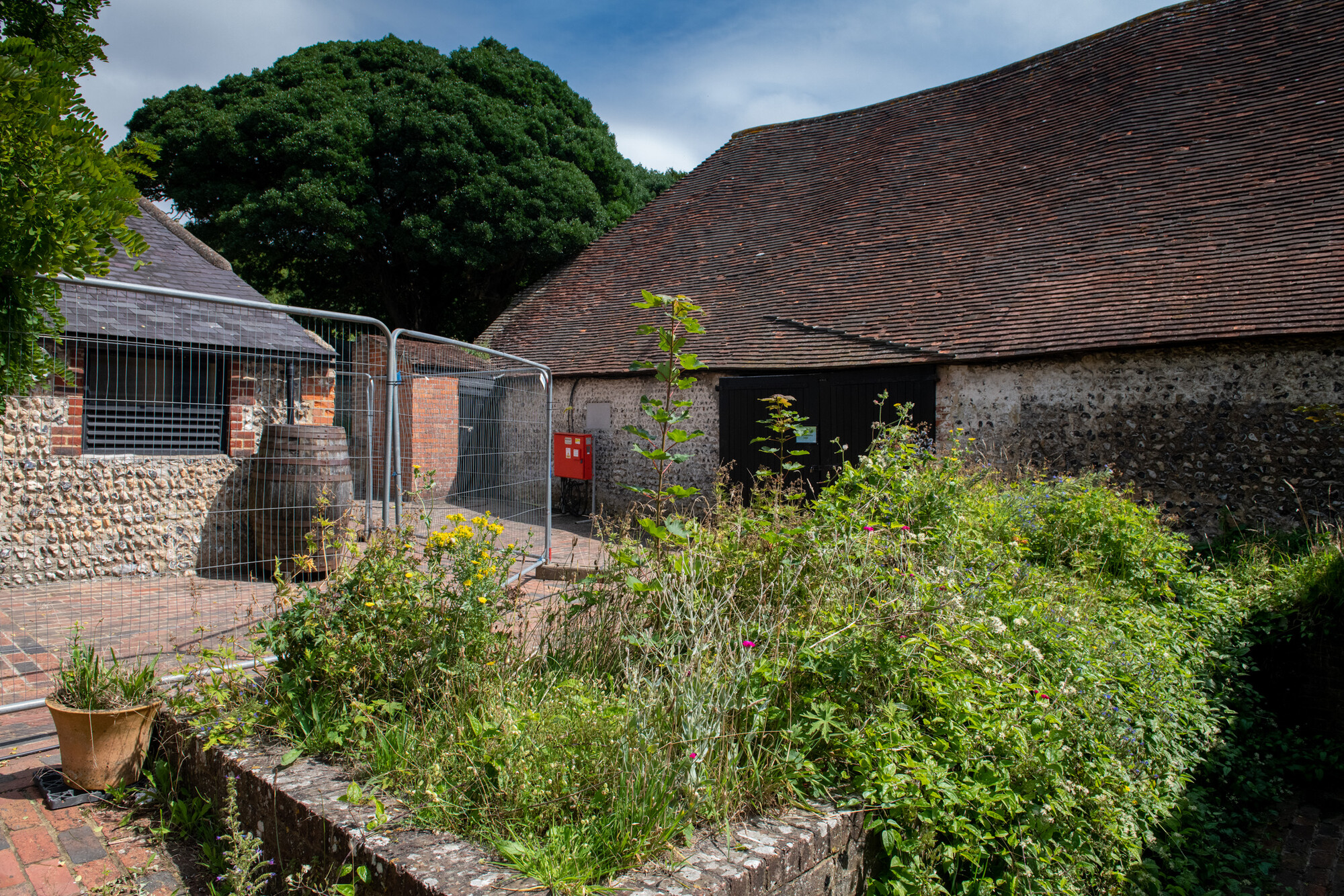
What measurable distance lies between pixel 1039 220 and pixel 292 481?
31.4ft

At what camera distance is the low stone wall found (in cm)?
196

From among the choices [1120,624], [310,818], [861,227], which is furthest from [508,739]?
[861,227]

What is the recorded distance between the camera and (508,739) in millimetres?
2434

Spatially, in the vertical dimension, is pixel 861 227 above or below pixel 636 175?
below

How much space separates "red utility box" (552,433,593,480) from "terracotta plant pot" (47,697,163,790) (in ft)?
29.9

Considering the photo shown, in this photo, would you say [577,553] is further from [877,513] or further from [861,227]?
[861,227]

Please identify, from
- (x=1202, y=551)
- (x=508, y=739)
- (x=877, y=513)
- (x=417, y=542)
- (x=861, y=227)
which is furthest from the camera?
(x=861, y=227)

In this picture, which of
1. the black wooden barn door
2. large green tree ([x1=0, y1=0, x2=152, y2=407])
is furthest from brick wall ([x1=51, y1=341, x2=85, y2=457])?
the black wooden barn door

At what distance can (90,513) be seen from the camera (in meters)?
6.29

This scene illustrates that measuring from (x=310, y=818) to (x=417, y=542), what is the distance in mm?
3428

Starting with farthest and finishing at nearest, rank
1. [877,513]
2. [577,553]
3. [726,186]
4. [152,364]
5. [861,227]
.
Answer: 1. [726,186]
2. [861,227]
3. [577,553]
4. [152,364]
5. [877,513]

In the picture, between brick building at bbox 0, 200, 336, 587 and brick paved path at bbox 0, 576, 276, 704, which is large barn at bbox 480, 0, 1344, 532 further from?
brick building at bbox 0, 200, 336, 587

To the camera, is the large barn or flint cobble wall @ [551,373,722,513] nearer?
the large barn

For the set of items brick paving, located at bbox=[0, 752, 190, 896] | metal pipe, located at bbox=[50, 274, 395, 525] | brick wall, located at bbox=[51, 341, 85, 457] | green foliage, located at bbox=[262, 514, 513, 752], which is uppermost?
metal pipe, located at bbox=[50, 274, 395, 525]
